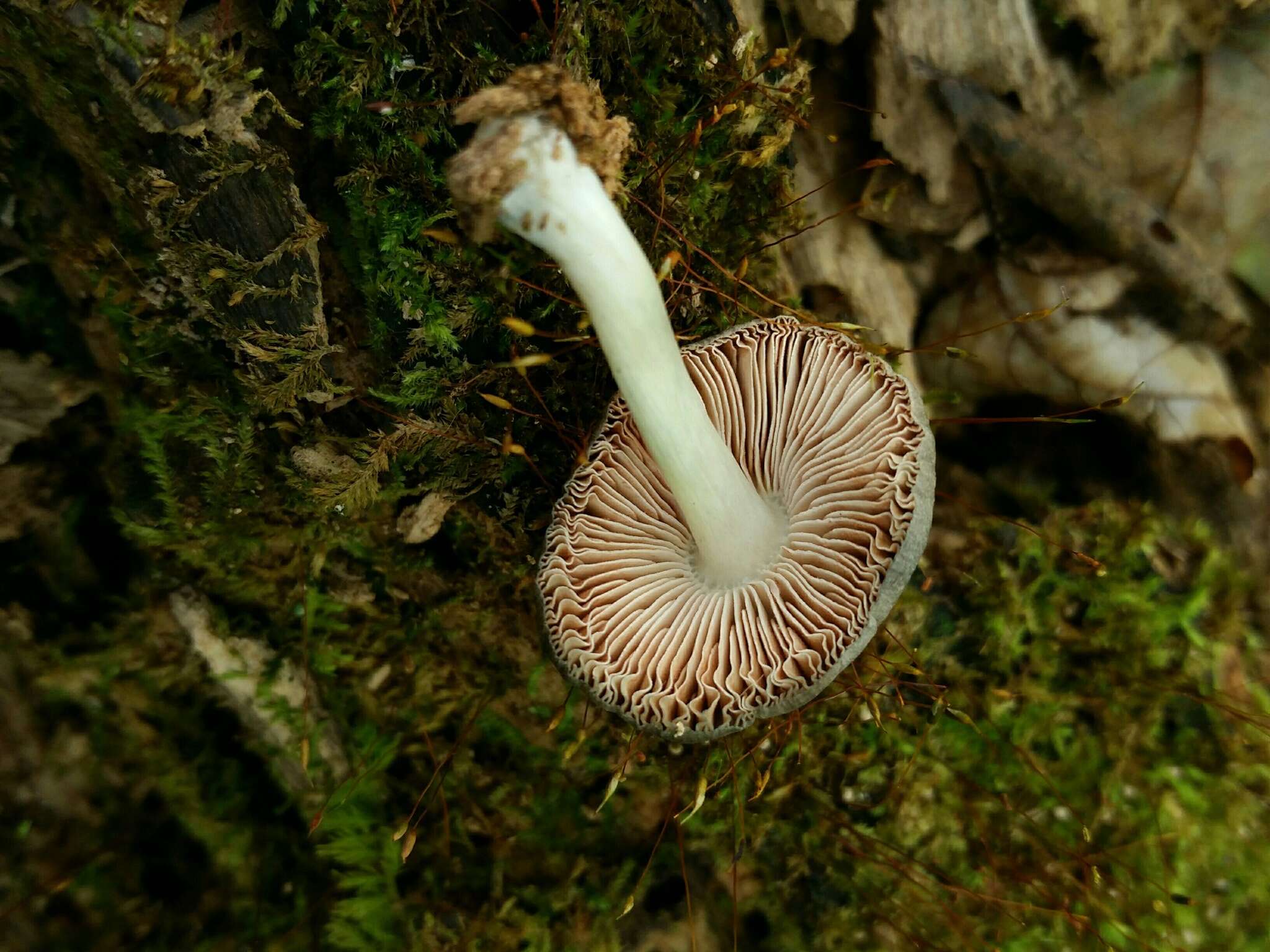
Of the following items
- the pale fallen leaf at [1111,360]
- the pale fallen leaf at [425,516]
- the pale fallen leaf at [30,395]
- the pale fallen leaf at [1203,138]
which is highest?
the pale fallen leaf at [30,395]

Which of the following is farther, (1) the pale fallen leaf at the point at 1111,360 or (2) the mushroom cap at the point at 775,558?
(1) the pale fallen leaf at the point at 1111,360

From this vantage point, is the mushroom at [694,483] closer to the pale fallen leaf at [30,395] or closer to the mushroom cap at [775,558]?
A: the mushroom cap at [775,558]

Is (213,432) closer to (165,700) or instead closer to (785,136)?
(165,700)

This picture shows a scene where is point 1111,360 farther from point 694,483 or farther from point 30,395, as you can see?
point 30,395

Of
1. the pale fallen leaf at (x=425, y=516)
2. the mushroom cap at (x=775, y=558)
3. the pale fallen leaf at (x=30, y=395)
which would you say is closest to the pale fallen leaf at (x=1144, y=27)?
the mushroom cap at (x=775, y=558)

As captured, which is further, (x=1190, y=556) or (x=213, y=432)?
(x=1190, y=556)

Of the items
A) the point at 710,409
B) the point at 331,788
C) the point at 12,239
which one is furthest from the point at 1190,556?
the point at 12,239

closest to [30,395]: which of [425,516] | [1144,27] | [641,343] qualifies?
[425,516]
